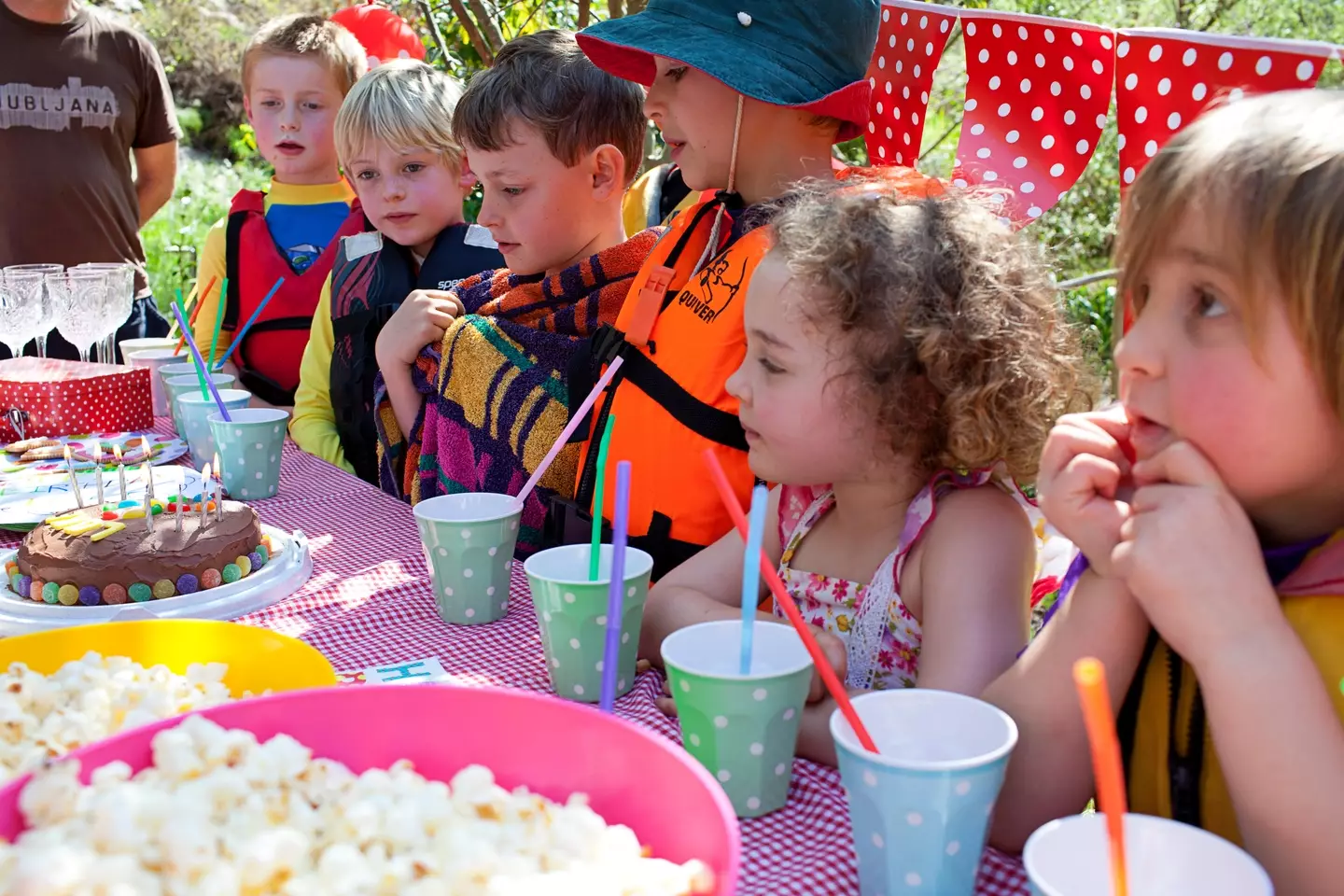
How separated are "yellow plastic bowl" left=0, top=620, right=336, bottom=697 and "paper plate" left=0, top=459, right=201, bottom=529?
0.63 m

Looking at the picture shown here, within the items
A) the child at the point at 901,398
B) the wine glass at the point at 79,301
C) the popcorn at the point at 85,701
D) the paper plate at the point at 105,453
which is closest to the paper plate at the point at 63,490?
the paper plate at the point at 105,453

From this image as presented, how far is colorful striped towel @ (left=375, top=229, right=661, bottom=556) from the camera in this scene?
7.50 ft

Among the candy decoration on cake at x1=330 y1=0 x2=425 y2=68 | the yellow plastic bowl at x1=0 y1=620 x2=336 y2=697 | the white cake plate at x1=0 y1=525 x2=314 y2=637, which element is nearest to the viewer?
the yellow plastic bowl at x1=0 y1=620 x2=336 y2=697

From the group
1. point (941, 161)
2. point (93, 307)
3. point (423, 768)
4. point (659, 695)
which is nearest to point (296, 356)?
point (93, 307)

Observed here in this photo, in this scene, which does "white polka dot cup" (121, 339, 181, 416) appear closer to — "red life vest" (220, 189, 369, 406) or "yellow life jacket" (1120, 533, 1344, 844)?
"red life vest" (220, 189, 369, 406)

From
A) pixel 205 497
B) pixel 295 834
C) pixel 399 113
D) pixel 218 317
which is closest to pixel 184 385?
pixel 218 317

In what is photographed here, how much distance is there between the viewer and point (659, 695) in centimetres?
138

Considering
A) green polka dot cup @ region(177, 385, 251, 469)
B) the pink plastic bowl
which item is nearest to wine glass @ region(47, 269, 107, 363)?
green polka dot cup @ region(177, 385, 251, 469)

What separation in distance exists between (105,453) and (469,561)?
127 cm

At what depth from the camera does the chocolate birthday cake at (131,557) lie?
1.58m

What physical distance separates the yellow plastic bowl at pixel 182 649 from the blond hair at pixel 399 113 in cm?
187

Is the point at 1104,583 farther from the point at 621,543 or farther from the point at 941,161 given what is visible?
the point at 941,161

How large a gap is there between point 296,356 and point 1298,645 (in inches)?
124

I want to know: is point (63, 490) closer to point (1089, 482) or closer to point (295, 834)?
point (295, 834)
